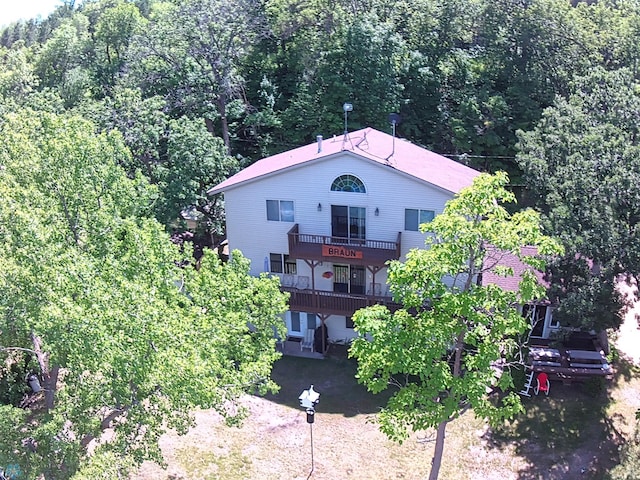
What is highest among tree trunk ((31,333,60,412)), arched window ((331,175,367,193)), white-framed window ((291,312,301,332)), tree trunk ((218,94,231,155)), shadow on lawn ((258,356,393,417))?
tree trunk ((218,94,231,155))

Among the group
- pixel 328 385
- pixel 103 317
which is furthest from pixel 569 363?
pixel 103 317

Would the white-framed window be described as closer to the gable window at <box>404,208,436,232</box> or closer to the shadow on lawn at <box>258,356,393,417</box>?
the shadow on lawn at <box>258,356,393,417</box>

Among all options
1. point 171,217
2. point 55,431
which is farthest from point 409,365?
point 171,217

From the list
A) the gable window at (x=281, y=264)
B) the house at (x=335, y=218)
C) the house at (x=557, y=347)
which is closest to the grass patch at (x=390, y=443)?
the house at (x=557, y=347)

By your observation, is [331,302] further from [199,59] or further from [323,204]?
[199,59]

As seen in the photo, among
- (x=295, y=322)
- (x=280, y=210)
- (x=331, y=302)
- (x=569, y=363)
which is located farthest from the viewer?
(x=295, y=322)

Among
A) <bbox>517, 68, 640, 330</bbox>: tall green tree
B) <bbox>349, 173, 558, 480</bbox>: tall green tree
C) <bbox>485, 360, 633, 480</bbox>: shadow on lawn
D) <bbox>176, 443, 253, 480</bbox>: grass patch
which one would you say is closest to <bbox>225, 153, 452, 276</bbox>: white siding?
<bbox>517, 68, 640, 330</bbox>: tall green tree
